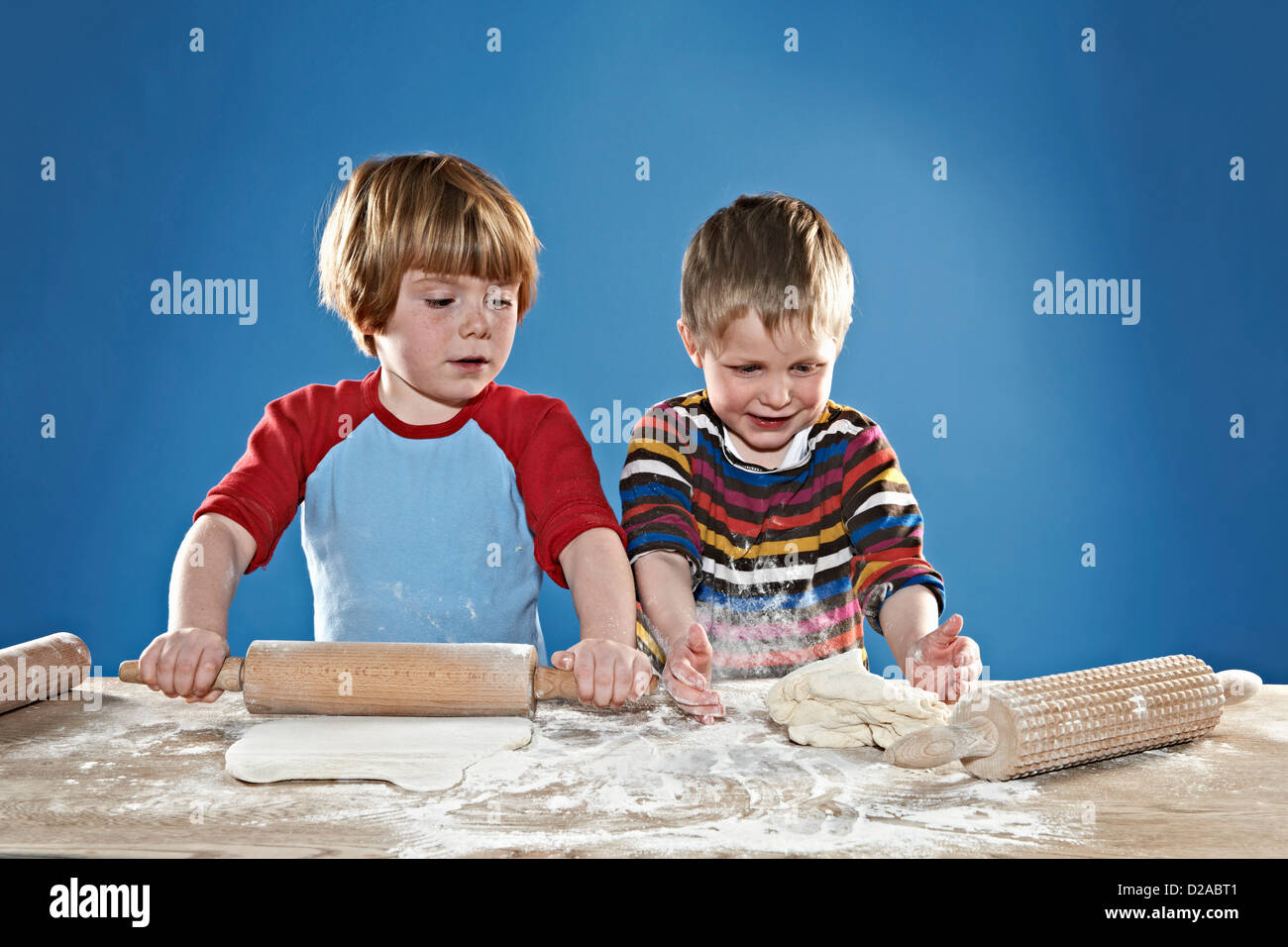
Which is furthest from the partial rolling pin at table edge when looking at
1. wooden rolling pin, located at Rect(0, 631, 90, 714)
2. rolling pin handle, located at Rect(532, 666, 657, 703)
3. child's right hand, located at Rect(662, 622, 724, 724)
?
wooden rolling pin, located at Rect(0, 631, 90, 714)

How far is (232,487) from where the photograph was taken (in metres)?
1.14

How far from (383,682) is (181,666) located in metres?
0.19

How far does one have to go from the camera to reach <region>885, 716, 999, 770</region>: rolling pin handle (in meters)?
0.74

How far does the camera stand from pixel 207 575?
105 cm

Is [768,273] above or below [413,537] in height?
above

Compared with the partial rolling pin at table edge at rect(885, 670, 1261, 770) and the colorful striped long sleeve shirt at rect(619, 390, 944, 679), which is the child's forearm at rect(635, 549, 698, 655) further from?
the partial rolling pin at table edge at rect(885, 670, 1261, 770)

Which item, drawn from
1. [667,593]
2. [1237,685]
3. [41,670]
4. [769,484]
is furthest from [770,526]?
Answer: [41,670]

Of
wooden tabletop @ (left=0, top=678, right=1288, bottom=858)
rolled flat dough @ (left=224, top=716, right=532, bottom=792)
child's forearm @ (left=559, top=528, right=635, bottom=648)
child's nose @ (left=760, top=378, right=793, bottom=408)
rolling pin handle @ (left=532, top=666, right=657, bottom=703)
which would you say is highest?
child's nose @ (left=760, top=378, right=793, bottom=408)

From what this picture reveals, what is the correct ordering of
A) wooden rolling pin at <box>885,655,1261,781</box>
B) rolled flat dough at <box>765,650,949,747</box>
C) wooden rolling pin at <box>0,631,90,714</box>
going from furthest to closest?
wooden rolling pin at <box>0,631,90,714</box> < rolled flat dough at <box>765,650,949,747</box> < wooden rolling pin at <box>885,655,1261,781</box>

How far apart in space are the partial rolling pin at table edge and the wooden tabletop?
0.01 m

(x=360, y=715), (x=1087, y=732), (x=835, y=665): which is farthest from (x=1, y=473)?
(x=1087, y=732)

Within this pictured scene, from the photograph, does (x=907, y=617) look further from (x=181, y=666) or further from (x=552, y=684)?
(x=181, y=666)
